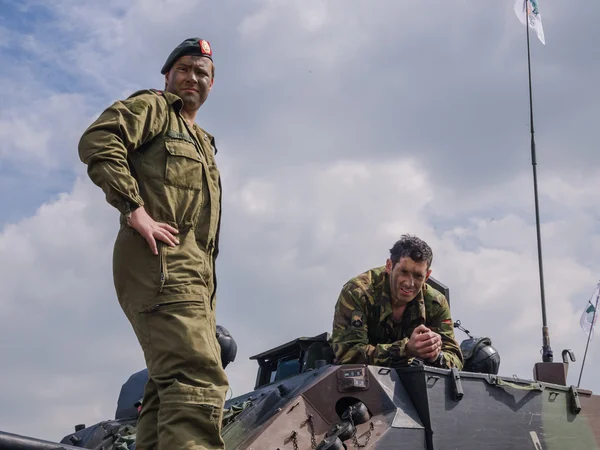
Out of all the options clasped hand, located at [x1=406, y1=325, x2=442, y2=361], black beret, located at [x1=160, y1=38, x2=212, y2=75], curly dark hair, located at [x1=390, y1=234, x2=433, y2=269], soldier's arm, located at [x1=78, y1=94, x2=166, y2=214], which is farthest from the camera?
curly dark hair, located at [x1=390, y1=234, x2=433, y2=269]

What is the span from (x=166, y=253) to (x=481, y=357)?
437 cm

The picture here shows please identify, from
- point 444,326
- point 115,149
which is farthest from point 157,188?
point 444,326

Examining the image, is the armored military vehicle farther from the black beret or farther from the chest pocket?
the black beret

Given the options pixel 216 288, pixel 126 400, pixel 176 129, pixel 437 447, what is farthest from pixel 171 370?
pixel 126 400

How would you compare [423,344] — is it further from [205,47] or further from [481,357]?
[205,47]

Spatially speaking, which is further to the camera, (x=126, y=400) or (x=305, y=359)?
(x=126, y=400)

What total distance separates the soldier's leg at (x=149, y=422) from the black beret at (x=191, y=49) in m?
1.33

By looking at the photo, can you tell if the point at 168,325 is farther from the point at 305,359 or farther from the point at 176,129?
the point at 305,359

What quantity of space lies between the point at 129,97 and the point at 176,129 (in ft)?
0.72

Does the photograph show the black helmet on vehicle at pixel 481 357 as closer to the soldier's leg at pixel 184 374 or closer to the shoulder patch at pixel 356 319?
the shoulder patch at pixel 356 319

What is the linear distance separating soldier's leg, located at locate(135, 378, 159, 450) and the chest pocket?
74 cm

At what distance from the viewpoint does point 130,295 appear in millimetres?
3094

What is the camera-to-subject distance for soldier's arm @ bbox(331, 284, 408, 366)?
5.38 meters

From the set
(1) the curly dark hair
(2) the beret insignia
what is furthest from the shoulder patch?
(2) the beret insignia
